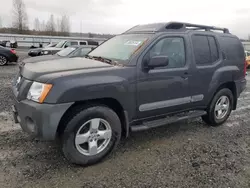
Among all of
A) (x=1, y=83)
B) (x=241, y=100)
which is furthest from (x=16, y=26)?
(x=241, y=100)

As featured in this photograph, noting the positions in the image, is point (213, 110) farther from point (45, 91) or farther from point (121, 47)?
point (45, 91)

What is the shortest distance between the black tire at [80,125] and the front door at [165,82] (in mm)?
502

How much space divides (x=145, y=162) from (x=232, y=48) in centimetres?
312

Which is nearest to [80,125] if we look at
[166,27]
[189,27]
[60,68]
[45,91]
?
[45,91]

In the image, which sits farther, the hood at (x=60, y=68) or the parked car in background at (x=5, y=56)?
the parked car in background at (x=5, y=56)

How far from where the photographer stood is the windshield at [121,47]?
12.3 feet

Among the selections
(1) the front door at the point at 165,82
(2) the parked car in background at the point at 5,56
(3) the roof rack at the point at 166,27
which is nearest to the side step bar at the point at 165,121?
(1) the front door at the point at 165,82

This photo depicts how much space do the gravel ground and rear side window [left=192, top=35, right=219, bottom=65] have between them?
1390 mm

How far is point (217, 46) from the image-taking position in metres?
4.70

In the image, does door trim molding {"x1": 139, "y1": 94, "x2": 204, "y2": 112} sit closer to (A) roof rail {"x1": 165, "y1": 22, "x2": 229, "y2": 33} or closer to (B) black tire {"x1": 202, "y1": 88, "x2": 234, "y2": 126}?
(B) black tire {"x1": 202, "y1": 88, "x2": 234, "y2": 126}

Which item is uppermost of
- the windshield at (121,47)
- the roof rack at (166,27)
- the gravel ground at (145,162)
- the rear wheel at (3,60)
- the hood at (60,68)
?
the roof rack at (166,27)

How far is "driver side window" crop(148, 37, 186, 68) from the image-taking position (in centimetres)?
385

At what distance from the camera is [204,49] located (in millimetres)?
4480

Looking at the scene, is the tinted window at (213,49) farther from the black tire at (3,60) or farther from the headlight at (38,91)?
the black tire at (3,60)
